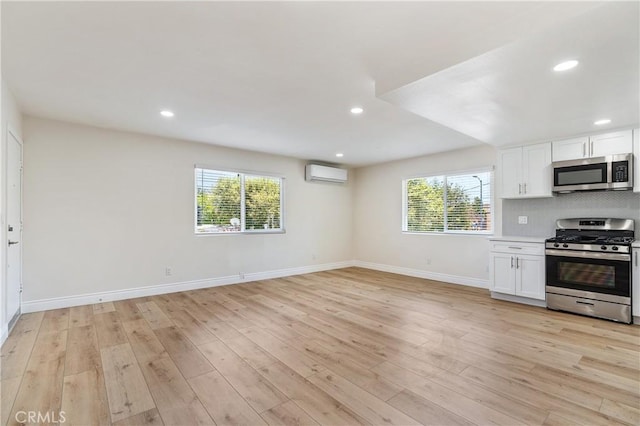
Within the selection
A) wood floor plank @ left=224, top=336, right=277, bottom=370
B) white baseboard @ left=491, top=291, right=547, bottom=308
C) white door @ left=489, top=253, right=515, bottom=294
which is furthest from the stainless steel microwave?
wood floor plank @ left=224, top=336, right=277, bottom=370

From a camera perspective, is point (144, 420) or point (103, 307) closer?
point (144, 420)

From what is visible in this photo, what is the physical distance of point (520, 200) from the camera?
4.84 m

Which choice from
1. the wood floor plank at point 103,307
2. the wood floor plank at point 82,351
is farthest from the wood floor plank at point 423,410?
the wood floor plank at point 103,307

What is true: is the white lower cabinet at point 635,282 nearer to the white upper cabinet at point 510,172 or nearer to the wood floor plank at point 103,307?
the white upper cabinet at point 510,172

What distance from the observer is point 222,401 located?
6.63 feet

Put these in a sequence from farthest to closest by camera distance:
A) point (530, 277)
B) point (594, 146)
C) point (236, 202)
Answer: point (236, 202) < point (530, 277) < point (594, 146)

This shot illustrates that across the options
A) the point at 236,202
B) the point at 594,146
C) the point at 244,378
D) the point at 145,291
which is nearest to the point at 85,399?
the point at 244,378

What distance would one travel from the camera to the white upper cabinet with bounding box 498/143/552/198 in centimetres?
437

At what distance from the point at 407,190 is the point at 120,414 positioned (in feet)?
19.7

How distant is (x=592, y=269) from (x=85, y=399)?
529cm

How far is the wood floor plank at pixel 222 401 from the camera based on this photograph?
184 centimetres

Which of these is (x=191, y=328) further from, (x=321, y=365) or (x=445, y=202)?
(x=445, y=202)

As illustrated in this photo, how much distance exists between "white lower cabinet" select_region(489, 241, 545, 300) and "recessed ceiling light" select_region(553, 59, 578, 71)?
2.72 meters

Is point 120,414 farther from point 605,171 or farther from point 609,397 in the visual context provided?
point 605,171
